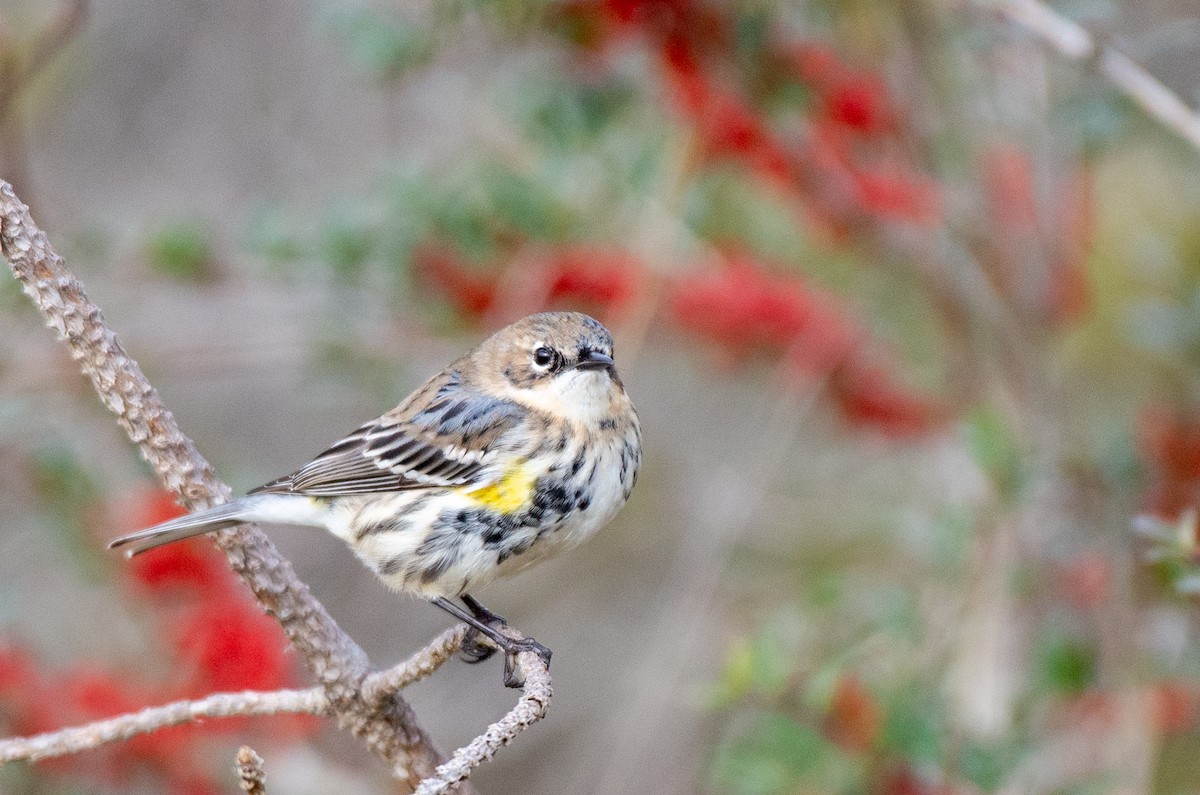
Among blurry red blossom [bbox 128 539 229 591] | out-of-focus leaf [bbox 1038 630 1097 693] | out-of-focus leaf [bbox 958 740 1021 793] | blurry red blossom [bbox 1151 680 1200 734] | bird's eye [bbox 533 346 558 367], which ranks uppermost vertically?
blurry red blossom [bbox 1151 680 1200 734]

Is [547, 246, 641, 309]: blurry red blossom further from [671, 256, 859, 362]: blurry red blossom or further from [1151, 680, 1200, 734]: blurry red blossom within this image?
[1151, 680, 1200, 734]: blurry red blossom

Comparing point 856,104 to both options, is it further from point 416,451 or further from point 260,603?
point 260,603

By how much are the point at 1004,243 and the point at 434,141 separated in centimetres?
286

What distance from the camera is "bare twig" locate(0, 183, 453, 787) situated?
2283 mm

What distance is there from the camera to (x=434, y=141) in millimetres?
6699

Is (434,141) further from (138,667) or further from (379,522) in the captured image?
(379,522)

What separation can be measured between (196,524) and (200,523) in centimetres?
2

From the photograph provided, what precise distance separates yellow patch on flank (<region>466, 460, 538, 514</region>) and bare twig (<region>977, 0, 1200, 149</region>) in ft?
5.49

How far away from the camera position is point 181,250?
462cm

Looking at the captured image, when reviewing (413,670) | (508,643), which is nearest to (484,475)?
(508,643)

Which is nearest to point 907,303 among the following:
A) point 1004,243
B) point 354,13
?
point 1004,243

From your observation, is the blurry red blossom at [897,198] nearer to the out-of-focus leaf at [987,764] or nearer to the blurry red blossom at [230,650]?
the out-of-focus leaf at [987,764]

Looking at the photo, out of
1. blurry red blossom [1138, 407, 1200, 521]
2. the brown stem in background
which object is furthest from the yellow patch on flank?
blurry red blossom [1138, 407, 1200, 521]

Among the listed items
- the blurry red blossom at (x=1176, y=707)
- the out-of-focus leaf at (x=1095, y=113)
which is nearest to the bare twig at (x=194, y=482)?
the out-of-focus leaf at (x=1095, y=113)
